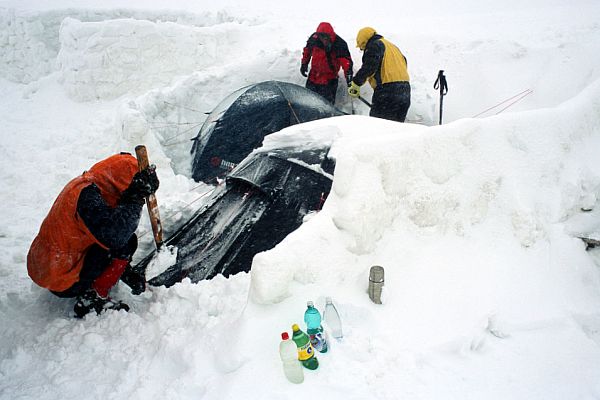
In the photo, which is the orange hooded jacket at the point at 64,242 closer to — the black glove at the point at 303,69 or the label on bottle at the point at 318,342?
the label on bottle at the point at 318,342

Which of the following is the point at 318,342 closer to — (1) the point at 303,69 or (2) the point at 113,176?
(2) the point at 113,176

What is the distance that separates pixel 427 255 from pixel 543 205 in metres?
0.99

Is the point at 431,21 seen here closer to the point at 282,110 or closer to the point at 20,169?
Result: the point at 282,110

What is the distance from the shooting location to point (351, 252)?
2.63 m

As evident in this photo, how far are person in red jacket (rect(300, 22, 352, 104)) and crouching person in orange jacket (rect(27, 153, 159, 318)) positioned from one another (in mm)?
4369

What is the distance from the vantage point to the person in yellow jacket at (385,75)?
18.3 ft

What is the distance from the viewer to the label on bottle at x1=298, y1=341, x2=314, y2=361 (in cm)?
199

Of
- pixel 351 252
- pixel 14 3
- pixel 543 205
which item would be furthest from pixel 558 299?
pixel 14 3

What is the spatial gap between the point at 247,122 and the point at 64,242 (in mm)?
3438

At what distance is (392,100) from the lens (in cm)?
573

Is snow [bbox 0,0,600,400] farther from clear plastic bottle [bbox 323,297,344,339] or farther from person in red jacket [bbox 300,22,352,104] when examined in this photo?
person in red jacket [bbox 300,22,352,104]

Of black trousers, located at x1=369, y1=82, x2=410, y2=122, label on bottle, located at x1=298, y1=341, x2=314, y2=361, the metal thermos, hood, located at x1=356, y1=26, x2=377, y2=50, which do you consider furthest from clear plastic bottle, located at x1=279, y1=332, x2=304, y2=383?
hood, located at x1=356, y1=26, x2=377, y2=50

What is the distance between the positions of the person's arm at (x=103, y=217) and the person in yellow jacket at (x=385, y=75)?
419 centimetres

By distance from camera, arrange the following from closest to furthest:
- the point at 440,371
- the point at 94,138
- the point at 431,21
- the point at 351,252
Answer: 1. the point at 440,371
2. the point at 351,252
3. the point at 94,138
4. the point at 431,21
